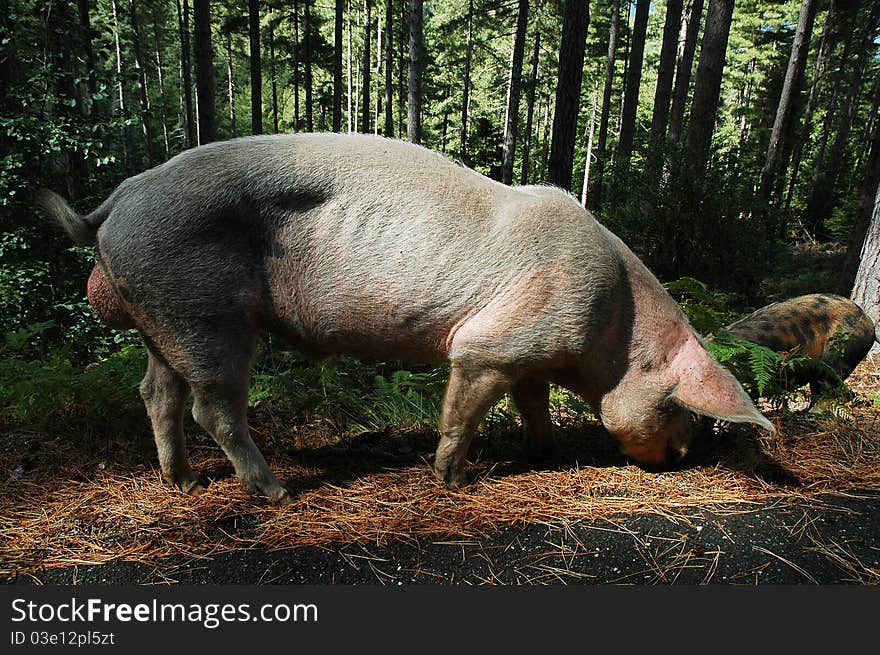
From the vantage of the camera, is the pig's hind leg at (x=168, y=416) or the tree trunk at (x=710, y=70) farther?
the tree trunk at (x=710, y=70)

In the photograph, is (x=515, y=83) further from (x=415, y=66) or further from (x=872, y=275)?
(x=872, y=275)

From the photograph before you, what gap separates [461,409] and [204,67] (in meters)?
10.2

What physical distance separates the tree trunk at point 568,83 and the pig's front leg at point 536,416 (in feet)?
11.2

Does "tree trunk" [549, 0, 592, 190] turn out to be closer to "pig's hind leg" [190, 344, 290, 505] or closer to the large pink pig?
the large pink pig

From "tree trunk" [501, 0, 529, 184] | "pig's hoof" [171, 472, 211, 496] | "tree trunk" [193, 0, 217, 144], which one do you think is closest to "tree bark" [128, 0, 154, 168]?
"tree trunk" [193, 0, 217, 144]

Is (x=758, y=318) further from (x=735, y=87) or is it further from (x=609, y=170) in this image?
(x=735, y=87)

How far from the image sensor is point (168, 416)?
3.10 metres

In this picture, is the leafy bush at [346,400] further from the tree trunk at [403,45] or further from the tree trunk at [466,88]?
the tree trunk at [466,88]

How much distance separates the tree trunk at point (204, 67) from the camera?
9930 mm

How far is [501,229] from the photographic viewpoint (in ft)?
9.51

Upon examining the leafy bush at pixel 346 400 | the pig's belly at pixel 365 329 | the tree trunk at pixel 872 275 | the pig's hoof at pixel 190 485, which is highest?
the pig's belly at pixel 365 329

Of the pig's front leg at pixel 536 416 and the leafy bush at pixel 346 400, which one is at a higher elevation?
the pig's front leg at pixel 536 416

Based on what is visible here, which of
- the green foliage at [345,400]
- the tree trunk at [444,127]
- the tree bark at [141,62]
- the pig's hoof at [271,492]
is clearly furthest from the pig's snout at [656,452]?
the tree trunk at [444,127]

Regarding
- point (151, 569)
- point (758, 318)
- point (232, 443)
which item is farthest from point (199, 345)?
point (758, 318)
